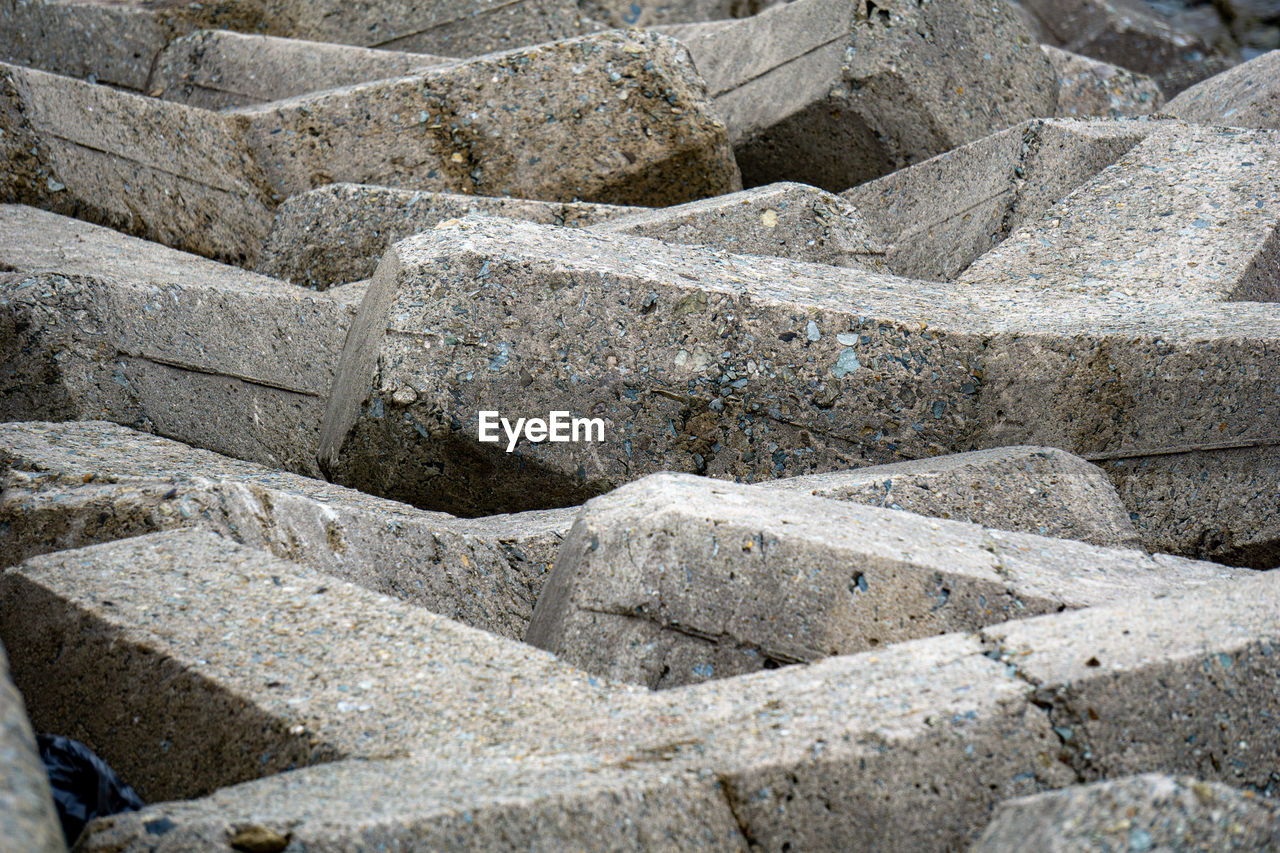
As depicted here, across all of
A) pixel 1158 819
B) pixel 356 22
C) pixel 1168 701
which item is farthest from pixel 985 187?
pixel 356 22

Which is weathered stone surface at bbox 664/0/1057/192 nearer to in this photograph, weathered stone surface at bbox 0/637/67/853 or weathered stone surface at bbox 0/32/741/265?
weathered stone surface at bbox 0/32/741/265

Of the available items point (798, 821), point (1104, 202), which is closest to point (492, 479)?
point (798, 821)

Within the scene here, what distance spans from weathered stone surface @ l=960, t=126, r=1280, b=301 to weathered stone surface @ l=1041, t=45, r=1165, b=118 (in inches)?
74.6

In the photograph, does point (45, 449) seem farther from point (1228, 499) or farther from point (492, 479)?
point (1228, 499)

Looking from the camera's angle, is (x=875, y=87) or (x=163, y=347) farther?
(x=875, y=87)

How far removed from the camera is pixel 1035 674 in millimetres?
1485

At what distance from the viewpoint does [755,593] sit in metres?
1.79

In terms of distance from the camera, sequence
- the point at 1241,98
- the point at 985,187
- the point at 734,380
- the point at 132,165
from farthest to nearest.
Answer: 1. the point at 1241,98
2. the point at 132,165
3. the point at 985,187
4. the point at 734,380

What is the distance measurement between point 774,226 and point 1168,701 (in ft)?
6.47

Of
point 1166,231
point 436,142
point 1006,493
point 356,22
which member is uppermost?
point 356,22

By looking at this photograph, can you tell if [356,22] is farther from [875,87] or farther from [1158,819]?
[1158,819]

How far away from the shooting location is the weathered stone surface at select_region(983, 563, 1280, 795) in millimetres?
1451

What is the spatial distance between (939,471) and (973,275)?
0.92 meters

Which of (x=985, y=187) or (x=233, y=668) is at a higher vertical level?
(x=985, y=187)
